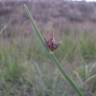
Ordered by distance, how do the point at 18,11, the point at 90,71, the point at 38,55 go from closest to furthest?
the point at 90,71 → the point at 38,55 → the point at 18,11

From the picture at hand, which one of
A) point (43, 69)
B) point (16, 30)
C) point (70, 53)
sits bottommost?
point (16, 30)

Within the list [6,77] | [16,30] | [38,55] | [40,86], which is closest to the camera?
[40,86]

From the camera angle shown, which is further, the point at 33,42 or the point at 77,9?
the point at 77,9

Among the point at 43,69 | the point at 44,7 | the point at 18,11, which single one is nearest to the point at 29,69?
the point at 43,69

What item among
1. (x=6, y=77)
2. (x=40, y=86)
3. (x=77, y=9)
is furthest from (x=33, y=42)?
(x=77, y=9)

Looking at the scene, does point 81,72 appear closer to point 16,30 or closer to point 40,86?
point 40,86

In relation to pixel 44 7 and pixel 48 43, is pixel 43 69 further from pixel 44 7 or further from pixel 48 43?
pixel 44 7

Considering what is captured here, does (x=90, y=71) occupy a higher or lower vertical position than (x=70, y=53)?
higher
